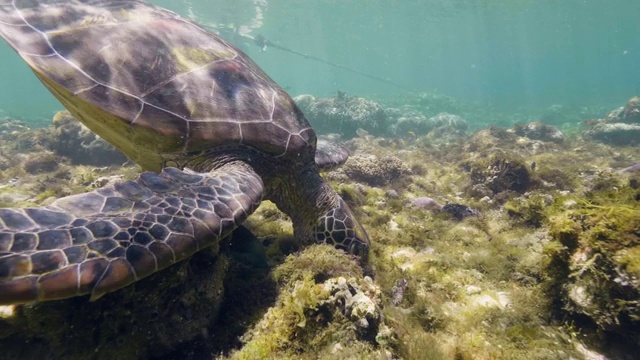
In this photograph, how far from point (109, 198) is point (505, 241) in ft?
13.6

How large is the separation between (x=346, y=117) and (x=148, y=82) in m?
13.6

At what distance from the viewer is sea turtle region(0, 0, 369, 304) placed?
1790 millimetres

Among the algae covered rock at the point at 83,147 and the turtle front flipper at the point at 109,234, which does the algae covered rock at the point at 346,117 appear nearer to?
the algae covered rock at the point at 83,147

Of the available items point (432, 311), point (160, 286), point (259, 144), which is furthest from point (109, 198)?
point (432, 311)

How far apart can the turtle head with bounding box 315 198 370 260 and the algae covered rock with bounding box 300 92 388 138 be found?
1290 cm

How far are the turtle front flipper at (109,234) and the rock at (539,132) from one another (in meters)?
14.2

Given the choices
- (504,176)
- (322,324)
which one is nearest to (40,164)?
(322,324)

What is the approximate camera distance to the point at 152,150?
133 inches

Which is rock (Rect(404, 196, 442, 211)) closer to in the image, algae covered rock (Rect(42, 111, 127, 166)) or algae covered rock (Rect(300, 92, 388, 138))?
algae covered rock (Rect(42, 111, 127, 166))

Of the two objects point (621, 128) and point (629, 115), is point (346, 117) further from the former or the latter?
point (629, 115)

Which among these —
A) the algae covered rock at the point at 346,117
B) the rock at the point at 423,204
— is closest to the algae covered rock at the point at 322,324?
the rock at the point at 423,204

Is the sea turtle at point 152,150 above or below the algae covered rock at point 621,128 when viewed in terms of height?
below

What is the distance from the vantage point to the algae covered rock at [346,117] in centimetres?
1634

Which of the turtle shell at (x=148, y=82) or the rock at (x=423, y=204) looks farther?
the rock at (x=423, y=204)
